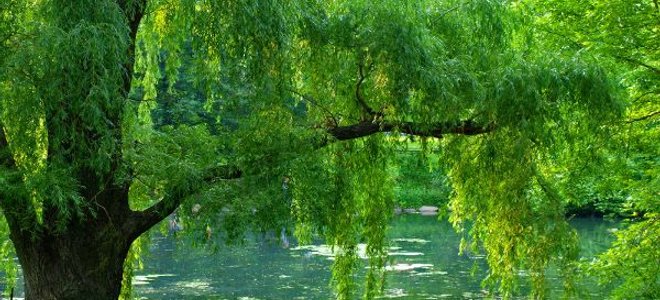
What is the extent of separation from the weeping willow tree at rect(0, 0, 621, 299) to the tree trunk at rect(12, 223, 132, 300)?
0.01 meters

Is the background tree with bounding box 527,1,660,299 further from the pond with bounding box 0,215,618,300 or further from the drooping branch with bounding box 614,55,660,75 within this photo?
the pond with bounding box 0,215,618,300

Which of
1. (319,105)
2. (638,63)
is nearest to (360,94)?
(319,105)

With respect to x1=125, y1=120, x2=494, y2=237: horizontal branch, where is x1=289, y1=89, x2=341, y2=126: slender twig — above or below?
above

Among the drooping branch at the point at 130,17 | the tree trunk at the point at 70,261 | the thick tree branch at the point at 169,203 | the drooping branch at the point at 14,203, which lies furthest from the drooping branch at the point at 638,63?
the drooping branch at the point at 14,203

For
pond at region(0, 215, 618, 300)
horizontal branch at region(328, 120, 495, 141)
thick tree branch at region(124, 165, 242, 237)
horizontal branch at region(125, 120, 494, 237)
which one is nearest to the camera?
thick tree branch at region(124, 165, 242, 237)

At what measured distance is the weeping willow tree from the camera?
551cm

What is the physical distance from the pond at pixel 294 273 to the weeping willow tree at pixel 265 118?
6.38m

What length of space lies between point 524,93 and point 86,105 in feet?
9.81

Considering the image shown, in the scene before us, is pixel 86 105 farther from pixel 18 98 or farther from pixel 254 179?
pixel 254 179

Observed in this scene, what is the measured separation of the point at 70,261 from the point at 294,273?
37.6 ft

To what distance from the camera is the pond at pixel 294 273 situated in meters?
15.3

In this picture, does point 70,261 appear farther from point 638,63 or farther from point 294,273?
point 294,273

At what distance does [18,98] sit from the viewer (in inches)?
214

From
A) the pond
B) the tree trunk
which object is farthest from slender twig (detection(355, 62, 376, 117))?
the pond
